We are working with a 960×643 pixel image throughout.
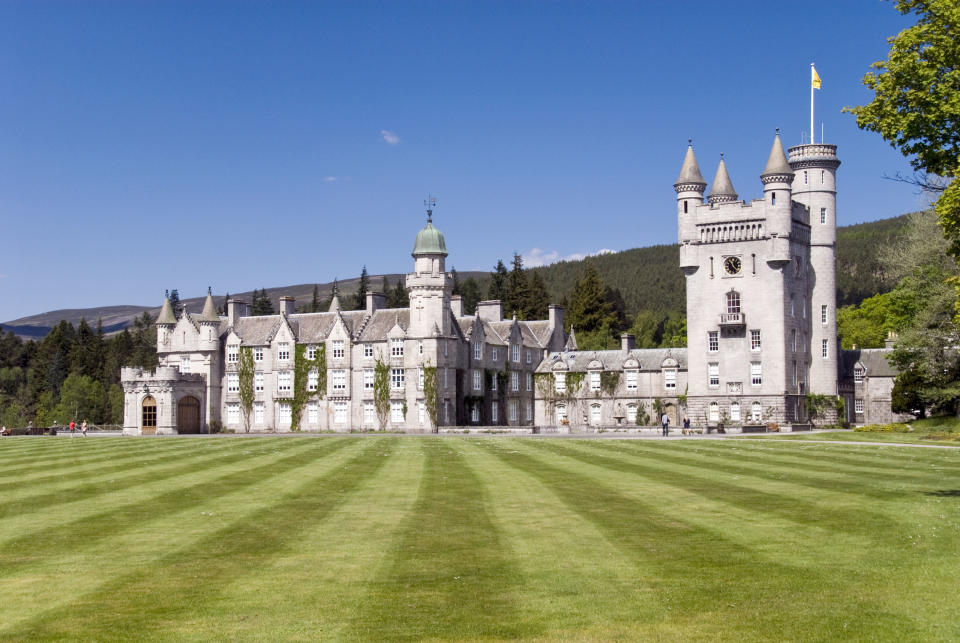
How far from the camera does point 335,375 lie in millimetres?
87188

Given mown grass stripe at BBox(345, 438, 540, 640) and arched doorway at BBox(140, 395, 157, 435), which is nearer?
mown grass stripe at BBox(345, 438, 540, 640)

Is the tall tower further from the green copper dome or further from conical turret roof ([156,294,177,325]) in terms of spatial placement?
conical turret roof ([156,294,177,325])

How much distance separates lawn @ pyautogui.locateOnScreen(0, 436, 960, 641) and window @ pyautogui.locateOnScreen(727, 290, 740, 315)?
51.9 m

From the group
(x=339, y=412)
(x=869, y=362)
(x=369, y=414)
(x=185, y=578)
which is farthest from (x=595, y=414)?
(x=185, y=578)

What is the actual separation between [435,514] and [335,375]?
220 feet

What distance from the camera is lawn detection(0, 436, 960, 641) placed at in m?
12.6

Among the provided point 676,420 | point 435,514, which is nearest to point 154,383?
point 676,420

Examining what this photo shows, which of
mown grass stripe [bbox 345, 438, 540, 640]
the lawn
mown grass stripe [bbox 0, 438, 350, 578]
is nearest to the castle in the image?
mown grass stripe [bbox 0, 438, 350, 578]

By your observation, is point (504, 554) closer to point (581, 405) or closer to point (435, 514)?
point (435, 514)

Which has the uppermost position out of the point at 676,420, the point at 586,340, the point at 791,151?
the point at 791,151

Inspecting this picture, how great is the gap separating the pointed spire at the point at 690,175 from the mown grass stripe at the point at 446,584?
64.8m

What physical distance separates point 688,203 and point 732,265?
610 cm

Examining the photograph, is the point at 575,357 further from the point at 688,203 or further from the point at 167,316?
the point at 167,316

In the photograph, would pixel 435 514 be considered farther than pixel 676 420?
No
